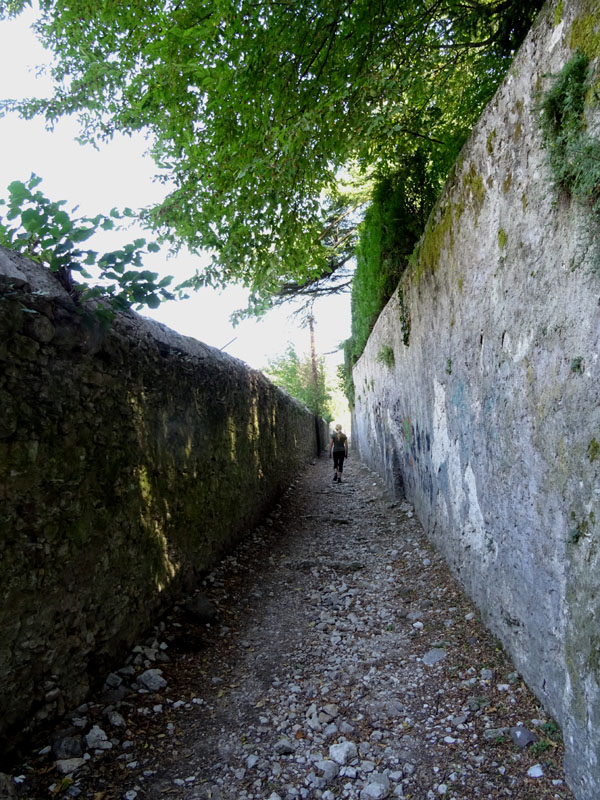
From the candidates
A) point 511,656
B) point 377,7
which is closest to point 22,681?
point 511,656

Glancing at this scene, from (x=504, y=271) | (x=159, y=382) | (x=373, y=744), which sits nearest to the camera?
(x=373, y=744)

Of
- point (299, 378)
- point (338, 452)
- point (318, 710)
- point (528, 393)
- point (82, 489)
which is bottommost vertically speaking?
point (338, 452)

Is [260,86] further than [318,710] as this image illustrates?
Yes

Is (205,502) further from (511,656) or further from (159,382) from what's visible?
(511,656)

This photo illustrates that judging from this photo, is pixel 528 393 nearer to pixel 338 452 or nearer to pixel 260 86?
pixel 260 86

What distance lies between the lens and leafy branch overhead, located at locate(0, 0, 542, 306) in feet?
13.0

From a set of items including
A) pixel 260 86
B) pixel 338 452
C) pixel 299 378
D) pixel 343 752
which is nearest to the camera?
pixel 343 752

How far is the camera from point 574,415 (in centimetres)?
208

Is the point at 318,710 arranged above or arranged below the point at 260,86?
below

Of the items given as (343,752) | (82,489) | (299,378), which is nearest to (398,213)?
(82,489)

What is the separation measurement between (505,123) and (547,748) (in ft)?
10.5

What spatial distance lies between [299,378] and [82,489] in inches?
1051

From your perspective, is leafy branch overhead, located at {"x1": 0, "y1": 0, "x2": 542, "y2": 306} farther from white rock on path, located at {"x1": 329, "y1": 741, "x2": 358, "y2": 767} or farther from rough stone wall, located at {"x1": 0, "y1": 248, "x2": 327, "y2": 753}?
white rock on path, located at {"x1": 329, "y1": 741, "x2": 358, "y2": 767}

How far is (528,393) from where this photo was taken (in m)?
2.56
